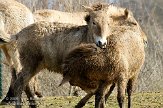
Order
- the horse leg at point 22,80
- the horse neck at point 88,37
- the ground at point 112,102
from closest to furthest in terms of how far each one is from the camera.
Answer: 1. the horse neck at point 88,37
2. the horse leg at point 22,80
3. the ground at point 112,102

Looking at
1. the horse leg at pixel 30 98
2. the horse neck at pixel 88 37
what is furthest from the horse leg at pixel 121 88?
the horse leg at pixel 30 98

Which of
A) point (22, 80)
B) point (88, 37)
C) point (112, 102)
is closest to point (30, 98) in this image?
point (22, 80)

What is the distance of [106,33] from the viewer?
7.87 m

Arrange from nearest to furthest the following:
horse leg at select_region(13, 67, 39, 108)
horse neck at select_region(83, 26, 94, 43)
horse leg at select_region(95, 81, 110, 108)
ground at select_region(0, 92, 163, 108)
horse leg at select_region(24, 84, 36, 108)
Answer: horse leg at select_region(95, 81, 110, 108), horse neck at select_region(83, 26, 94, 43), horse leg at select_region(13, 67, 39, 108), horse leg at select_region(24, 84, 36, 108), ground at select_region(0, 92, 163, 108)

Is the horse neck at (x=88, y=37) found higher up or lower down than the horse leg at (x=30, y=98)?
higher up

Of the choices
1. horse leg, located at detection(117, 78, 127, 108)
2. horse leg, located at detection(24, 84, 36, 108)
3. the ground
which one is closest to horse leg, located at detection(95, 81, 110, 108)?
horse leg, located at detection(117, 78, 127, 108)

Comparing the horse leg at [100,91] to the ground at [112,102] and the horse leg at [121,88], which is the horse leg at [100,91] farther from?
the ground at [112,102]

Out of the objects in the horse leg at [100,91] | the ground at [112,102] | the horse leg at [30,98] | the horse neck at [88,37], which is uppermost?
the horse neck at [88,37]

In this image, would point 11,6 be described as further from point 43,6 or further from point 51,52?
point 43,6

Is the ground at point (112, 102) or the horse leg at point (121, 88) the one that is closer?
the horse leg at point (121, 88)

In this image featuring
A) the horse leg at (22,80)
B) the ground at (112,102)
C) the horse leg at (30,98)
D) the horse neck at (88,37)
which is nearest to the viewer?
the horse neck at (88,37)

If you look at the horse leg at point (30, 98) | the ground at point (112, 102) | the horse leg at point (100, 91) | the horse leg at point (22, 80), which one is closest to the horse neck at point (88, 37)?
the horse leg at point (100, 91)

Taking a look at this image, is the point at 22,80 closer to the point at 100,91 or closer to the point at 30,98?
the point at 30,98

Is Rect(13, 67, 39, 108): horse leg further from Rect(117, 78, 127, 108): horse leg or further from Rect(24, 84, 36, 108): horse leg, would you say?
Rect(117, 78, 127, 108): horse leg
